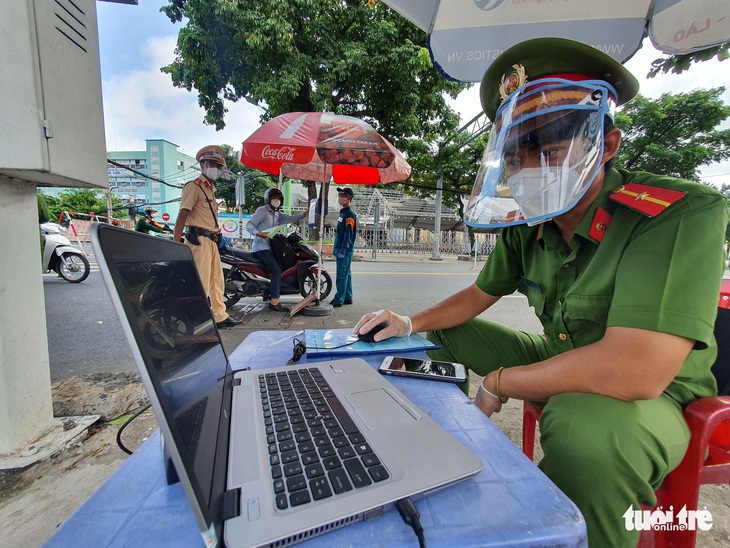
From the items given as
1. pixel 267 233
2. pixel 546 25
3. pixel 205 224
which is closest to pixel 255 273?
pixel 267 233

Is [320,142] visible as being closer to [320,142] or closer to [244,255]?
[320,142]

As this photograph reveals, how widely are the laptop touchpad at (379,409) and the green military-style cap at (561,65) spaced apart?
1.11m

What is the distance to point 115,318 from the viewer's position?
2.33m

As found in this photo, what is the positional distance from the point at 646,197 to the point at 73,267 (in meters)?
7.78

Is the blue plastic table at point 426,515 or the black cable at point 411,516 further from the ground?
the black cable at point 411,516

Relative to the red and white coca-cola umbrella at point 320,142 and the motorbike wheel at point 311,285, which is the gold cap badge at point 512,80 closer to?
the red and white coca-cola umbrella at point 320,142

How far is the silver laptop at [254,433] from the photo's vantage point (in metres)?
0.43

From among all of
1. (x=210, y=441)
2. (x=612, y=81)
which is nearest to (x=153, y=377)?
(x=210, y=441)

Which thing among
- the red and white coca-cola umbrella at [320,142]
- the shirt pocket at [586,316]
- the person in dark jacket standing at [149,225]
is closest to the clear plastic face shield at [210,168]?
the red and white coca-cola umbrella at [320,142]

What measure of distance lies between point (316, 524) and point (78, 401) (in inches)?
92.0

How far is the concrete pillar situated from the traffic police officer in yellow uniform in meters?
1.79

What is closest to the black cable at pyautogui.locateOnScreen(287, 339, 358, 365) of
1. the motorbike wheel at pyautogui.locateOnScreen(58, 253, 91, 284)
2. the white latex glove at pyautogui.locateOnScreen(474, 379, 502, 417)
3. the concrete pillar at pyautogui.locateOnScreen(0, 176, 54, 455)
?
the white latex glove at pyautogui.locateOnScreen(474, 379, 502, 417)

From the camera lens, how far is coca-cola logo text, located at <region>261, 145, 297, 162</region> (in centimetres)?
352

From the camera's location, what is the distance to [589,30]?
1.86 metres
